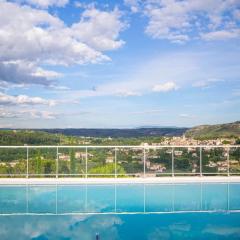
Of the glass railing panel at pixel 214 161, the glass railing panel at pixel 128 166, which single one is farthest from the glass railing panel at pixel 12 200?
the glass railing panel at pixel 214 161

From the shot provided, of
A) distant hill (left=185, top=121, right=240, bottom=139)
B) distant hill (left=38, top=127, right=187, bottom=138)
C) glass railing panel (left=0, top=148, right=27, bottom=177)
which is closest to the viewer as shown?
glass railing panel (left=0, top=148, right=27, bottom=177)

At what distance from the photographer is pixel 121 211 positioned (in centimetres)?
982

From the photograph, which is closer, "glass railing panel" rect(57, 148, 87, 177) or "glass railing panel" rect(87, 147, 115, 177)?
"glass railing panel" rect(57, 148, 87, 177)

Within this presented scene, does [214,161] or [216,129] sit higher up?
[216,129]

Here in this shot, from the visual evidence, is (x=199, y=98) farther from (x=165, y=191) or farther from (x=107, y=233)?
(x=107, y=233)

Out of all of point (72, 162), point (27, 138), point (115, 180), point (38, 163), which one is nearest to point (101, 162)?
point (115, 180)

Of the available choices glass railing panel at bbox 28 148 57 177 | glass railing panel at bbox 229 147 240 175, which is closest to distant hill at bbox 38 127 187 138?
glass railing panel at bbox 28 148 57 177

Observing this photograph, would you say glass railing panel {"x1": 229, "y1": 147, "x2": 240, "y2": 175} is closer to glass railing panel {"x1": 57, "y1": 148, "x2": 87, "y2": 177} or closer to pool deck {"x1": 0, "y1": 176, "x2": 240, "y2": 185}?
pool deck {"x1": 0, "y1": 176, "x2": 240, "y2": 185}

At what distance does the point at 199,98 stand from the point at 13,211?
23.5 m

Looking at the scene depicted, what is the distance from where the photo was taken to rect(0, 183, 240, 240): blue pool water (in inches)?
312

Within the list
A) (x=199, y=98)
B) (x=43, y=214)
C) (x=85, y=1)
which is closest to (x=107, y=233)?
(x=43, y=214)

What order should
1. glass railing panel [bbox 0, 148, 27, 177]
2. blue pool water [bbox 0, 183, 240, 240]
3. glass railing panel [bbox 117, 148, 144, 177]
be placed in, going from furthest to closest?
glass railing panel [bbox 117, 148, 144, 177], glass railing panel [bbox 0, 148, 27, 177], blue pool water [bbox 0, 183, 240, 240]

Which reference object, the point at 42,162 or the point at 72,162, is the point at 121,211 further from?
the point at 42,162

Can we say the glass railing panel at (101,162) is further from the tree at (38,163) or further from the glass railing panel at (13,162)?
the glass railing panel at (13,162)
